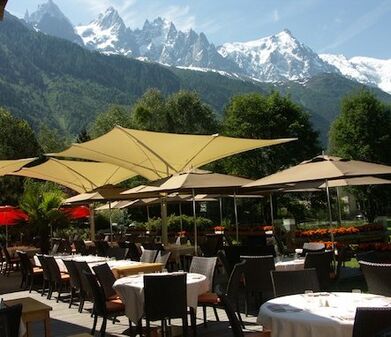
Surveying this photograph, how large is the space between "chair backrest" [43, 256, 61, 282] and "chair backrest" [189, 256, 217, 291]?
3.17 meters

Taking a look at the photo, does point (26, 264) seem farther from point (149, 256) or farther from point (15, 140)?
point (15, 140)

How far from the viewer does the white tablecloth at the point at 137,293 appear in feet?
19.3

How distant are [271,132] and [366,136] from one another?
22.1 ft

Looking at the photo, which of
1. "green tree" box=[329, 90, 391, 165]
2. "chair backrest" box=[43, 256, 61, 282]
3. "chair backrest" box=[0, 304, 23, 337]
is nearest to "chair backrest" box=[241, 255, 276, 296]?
"chair backrest" box=[43, 256, 61, 282]

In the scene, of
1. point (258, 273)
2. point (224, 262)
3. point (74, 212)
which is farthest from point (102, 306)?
point (74, 212)

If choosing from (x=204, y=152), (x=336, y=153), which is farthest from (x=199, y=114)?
(x=204, y=152)

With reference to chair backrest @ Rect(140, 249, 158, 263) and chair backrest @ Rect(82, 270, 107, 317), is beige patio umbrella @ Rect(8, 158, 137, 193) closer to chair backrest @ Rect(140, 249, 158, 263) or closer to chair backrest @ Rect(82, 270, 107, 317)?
chair backrest @ Rect(140, 249, 158, 263)

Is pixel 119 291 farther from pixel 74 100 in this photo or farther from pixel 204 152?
pixel 74 100

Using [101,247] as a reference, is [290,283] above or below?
below

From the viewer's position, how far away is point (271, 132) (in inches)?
1389

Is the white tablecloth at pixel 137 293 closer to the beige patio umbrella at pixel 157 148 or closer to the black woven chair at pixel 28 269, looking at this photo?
the black woven chair at pixel 28 269

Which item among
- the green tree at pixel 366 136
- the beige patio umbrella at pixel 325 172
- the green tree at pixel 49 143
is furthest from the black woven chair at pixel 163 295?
the green tree at pixel 49 143

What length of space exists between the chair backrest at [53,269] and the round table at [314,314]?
5761 millimetres

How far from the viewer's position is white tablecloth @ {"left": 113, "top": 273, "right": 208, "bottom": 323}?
5.89 meters
